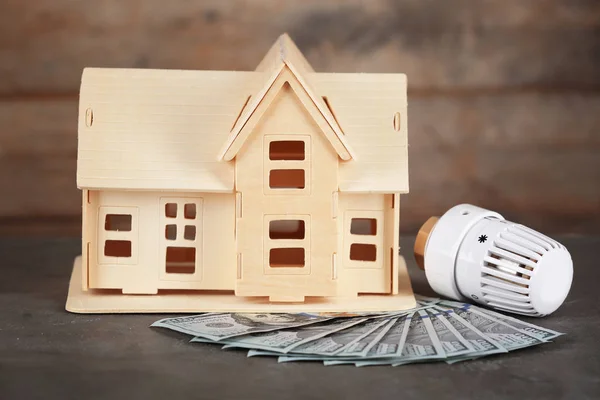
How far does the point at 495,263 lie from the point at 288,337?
277mm

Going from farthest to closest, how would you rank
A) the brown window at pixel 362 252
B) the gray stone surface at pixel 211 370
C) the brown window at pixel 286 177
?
the brown window at pixel 362 252 → the brown window at pixel 286 177 → the gray stone surface at pixel 211 370

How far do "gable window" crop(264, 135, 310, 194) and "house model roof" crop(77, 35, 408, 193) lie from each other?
4 centimetres

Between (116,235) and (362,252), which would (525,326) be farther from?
(116,235)

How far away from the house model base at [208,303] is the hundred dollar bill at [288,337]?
54 mm

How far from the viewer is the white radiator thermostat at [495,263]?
116 centimetres

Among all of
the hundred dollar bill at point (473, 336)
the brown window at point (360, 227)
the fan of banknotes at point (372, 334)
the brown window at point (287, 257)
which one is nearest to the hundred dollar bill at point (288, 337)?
the fan of banknotes at point (372, 334)

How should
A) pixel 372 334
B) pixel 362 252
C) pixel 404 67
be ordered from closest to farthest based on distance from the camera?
pixel 372 334 → pixel 362 252 → pixel 404 67

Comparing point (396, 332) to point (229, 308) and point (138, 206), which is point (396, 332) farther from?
point (138, 206)

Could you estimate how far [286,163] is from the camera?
1196 millimetres

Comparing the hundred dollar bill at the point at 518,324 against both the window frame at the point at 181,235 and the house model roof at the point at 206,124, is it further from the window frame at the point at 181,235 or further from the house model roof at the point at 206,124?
the window frame at the point at 181,235

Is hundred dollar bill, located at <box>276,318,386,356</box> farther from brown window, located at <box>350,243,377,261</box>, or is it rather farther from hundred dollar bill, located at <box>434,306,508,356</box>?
brown window, located at <box>350,243,377,261</box>

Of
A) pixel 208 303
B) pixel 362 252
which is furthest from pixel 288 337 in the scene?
pixel 362 252

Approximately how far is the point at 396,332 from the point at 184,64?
34.5 inches

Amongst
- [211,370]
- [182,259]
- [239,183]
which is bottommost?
[211,370]
